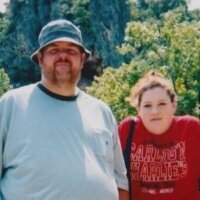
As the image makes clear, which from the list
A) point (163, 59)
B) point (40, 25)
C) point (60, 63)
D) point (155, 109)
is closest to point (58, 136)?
point (60, 63)

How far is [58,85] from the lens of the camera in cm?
390

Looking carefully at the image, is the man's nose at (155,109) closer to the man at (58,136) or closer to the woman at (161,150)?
the woman at (161,150)

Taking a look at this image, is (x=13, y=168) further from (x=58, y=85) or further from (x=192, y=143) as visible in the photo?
(x=192, y=143)

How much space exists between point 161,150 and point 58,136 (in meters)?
0.92

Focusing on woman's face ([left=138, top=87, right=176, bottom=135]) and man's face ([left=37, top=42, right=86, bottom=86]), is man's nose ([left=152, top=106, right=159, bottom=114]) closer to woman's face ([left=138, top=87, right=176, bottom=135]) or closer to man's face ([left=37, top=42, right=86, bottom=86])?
woman's face ([left=138, top=87, right=176, bottom=135])

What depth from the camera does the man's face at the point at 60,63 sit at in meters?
3.89

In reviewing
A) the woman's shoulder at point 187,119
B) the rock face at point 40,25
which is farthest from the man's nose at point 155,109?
the rock face at point 40,25

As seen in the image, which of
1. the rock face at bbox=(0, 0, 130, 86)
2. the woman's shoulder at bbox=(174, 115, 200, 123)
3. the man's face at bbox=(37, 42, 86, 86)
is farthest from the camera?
the rock face at bbox=(0, 0, 130, 86)

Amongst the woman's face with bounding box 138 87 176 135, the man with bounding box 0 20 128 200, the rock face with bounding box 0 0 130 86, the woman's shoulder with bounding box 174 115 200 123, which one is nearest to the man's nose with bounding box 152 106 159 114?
the woman's face with bounding box 138 87 176 135

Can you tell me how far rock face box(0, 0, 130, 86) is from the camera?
176ft

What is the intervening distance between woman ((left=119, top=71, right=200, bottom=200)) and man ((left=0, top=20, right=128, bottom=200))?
0.23 meters

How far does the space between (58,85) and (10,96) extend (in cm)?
34

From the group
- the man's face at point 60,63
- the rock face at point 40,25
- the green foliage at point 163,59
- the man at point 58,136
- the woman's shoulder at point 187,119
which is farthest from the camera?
the rock face at point 40,25

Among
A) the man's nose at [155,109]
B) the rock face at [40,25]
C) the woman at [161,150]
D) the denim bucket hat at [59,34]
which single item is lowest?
the woman at [161,150]
